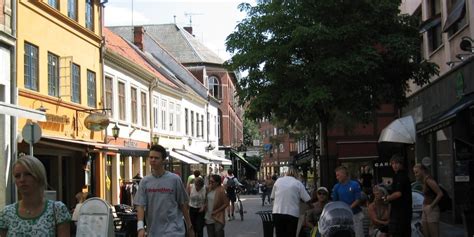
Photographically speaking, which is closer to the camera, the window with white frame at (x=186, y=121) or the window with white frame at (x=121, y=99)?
the window with white frame at (x=121, y=99)

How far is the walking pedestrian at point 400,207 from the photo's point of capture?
932cm

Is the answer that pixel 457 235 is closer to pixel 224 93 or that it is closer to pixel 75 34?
pixel 75 34

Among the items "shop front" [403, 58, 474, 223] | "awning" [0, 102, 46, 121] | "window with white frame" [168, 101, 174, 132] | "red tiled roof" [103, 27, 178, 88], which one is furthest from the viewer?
"window with white frame" [168, 101, 174, 132]

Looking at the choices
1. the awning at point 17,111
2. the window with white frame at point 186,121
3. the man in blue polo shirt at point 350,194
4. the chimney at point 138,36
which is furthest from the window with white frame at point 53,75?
the chimney at point 138,36

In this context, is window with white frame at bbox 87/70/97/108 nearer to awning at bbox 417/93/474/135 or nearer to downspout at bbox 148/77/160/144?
downspout at bbox 148/77/160/144

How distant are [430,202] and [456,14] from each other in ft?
23.2

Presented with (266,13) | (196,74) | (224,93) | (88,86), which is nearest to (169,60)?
(196,74)

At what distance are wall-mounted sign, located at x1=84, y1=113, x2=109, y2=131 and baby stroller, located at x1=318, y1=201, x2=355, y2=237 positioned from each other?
1572 cm

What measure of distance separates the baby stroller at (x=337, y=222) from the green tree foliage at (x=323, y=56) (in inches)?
245

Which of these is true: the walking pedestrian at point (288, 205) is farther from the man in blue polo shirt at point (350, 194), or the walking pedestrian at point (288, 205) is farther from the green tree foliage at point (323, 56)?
the green tree foliage at point (323, 56)

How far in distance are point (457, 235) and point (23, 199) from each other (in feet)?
42.1

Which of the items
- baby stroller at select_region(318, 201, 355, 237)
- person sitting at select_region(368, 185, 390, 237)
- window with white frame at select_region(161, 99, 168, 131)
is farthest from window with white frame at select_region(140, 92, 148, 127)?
baby stroller at select_region(318, 201, 355, 237)

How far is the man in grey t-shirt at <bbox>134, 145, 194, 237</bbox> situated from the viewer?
6902 mm

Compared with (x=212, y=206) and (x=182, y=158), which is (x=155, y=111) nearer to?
(x=182, y=158)
